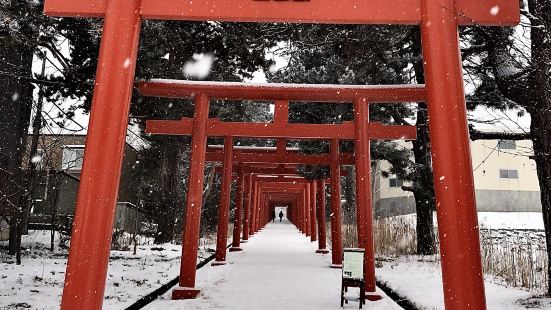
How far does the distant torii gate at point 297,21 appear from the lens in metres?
3.31

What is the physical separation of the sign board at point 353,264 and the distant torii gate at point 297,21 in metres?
2.64

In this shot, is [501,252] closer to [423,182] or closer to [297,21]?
[423,182]

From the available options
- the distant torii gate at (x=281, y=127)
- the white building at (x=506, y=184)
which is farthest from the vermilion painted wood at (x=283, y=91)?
the white building at (x=506, y=184)

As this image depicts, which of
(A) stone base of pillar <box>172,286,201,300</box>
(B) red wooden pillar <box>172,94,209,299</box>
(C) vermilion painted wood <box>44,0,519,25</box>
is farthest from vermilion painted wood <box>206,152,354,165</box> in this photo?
(C) vermilion painted wood <box>44,0,519,25</box>

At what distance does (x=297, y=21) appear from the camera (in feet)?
12.1

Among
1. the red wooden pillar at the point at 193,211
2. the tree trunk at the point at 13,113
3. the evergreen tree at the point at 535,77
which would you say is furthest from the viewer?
the tree trunk at the point at 13,113

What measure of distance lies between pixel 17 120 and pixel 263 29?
787 cm

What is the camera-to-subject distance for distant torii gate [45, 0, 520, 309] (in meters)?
3.31

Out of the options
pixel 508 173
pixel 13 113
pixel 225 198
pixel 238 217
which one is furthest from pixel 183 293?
pixel 508 173

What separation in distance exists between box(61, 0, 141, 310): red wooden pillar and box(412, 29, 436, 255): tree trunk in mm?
8020

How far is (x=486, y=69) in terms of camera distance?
7.14 m

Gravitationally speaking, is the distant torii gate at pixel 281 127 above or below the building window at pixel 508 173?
below

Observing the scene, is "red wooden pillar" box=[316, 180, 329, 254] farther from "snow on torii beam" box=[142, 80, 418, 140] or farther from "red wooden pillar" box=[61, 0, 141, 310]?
"red wooden pillar" box=[61, 0, 141, 310]

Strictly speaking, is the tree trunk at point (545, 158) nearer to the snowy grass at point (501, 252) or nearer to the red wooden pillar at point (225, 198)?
the snowy grass at point (501, 252)
